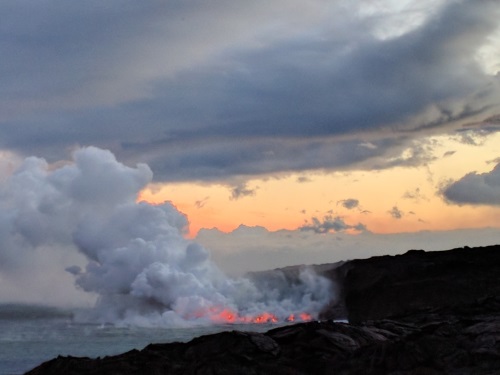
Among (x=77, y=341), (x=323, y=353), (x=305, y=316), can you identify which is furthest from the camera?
(x=305, y=316)

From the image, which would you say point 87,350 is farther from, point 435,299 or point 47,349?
point 435,299

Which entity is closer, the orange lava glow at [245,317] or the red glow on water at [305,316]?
the orange lava glow at [245,317]

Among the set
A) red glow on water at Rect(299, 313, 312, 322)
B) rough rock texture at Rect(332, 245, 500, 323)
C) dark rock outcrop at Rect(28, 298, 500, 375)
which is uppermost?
rough rock texture at Rect(332, 245, 500, 323)

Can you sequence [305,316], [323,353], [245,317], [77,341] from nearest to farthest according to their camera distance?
1. [323,353]
2. [77,341]
3. [245,317]
4. [305,316]

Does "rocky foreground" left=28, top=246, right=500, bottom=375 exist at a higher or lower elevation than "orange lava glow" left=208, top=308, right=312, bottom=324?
lower

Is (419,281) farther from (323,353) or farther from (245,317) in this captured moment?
(245,317)

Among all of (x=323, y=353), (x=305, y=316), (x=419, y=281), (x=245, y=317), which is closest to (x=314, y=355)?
(x=323, y=353)

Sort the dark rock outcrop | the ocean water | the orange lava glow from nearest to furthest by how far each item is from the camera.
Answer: the dark rock outcrop
the ocean water
the orange lava glow

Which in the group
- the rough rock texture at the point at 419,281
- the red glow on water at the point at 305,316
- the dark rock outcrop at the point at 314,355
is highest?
the rough rock texture at the point at 419,281

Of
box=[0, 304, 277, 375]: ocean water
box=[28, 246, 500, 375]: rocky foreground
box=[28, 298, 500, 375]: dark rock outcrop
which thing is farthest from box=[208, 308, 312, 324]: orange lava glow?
box=[28, 298, 500, 375]: dark rock outcrop

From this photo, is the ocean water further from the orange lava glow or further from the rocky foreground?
the rocky foreground

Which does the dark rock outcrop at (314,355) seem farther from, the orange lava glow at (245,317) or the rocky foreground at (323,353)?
the orange lava glow at (245,317)

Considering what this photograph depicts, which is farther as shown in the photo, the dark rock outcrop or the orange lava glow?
the orange lava glow

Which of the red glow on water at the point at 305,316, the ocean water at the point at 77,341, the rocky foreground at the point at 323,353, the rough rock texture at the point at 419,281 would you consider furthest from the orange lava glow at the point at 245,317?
the rocky foreground at the point at 323,353
